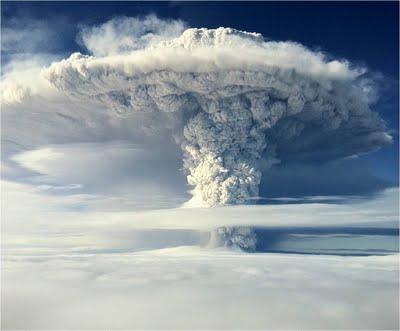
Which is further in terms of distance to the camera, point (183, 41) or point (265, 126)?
point (265, 126)

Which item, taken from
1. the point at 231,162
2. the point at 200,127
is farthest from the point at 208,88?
the point at 231,162

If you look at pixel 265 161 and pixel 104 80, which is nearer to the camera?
pixel 104 80

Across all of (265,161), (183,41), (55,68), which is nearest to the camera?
(183,41)

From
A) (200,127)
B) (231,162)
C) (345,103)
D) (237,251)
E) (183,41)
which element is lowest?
(237,251)

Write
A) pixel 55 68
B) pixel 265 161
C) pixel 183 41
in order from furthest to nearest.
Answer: pixel 265 161
pixel 55 68
pixel 183 41

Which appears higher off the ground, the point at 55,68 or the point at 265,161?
the point at 55,68

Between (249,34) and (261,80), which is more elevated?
(249,34)

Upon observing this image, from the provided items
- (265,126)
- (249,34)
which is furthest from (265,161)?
(249,34)

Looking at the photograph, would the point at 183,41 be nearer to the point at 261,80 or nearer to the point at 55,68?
the point at 261,80

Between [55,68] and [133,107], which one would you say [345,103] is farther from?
[55,68]
